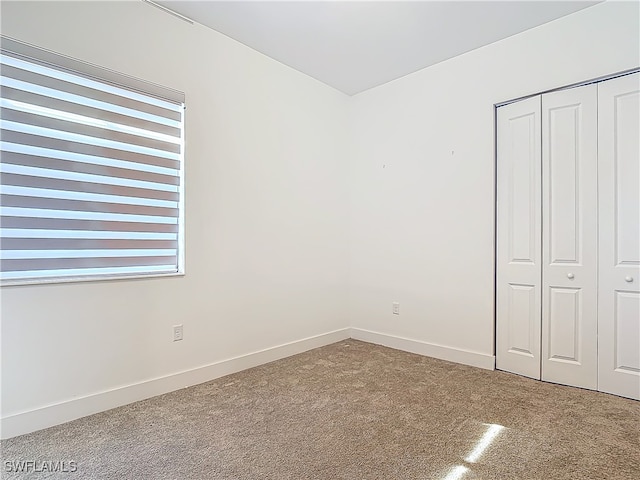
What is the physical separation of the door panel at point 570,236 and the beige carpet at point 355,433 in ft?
0.79

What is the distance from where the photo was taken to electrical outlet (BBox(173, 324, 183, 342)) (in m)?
2.59

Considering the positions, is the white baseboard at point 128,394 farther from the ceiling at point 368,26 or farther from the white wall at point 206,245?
the ceiling at point 368,26

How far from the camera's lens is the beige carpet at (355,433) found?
65.9 inches

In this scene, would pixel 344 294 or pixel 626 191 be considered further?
pixel 344 294

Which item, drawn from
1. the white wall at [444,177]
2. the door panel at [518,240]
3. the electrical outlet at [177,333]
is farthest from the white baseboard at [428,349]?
the electrical outlet at [177,333]

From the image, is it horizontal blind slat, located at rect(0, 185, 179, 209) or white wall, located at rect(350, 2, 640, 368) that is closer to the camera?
horizontal blind slat, located at rect(0, 185, 179, 209)

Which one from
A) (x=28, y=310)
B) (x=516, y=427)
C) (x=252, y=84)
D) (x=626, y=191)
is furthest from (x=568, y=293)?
(x=28, y=310)

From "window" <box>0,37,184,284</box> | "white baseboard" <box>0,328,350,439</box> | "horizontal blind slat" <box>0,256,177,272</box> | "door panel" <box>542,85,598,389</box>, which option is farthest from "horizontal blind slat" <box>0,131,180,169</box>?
"door panel" <box>542,85,598,389</box>

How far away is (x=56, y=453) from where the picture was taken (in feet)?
5.89

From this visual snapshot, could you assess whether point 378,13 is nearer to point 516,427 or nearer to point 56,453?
point 516,427

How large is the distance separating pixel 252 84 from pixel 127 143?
1.21 metres

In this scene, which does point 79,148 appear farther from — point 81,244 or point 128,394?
point 128,394

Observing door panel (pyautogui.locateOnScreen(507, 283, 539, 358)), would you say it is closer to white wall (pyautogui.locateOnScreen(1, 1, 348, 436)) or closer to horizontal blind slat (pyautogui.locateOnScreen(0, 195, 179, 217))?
white wall (pyautogui.locateOnScreen(1, 1, 348, 436))

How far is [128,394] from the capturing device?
234 centimetres
